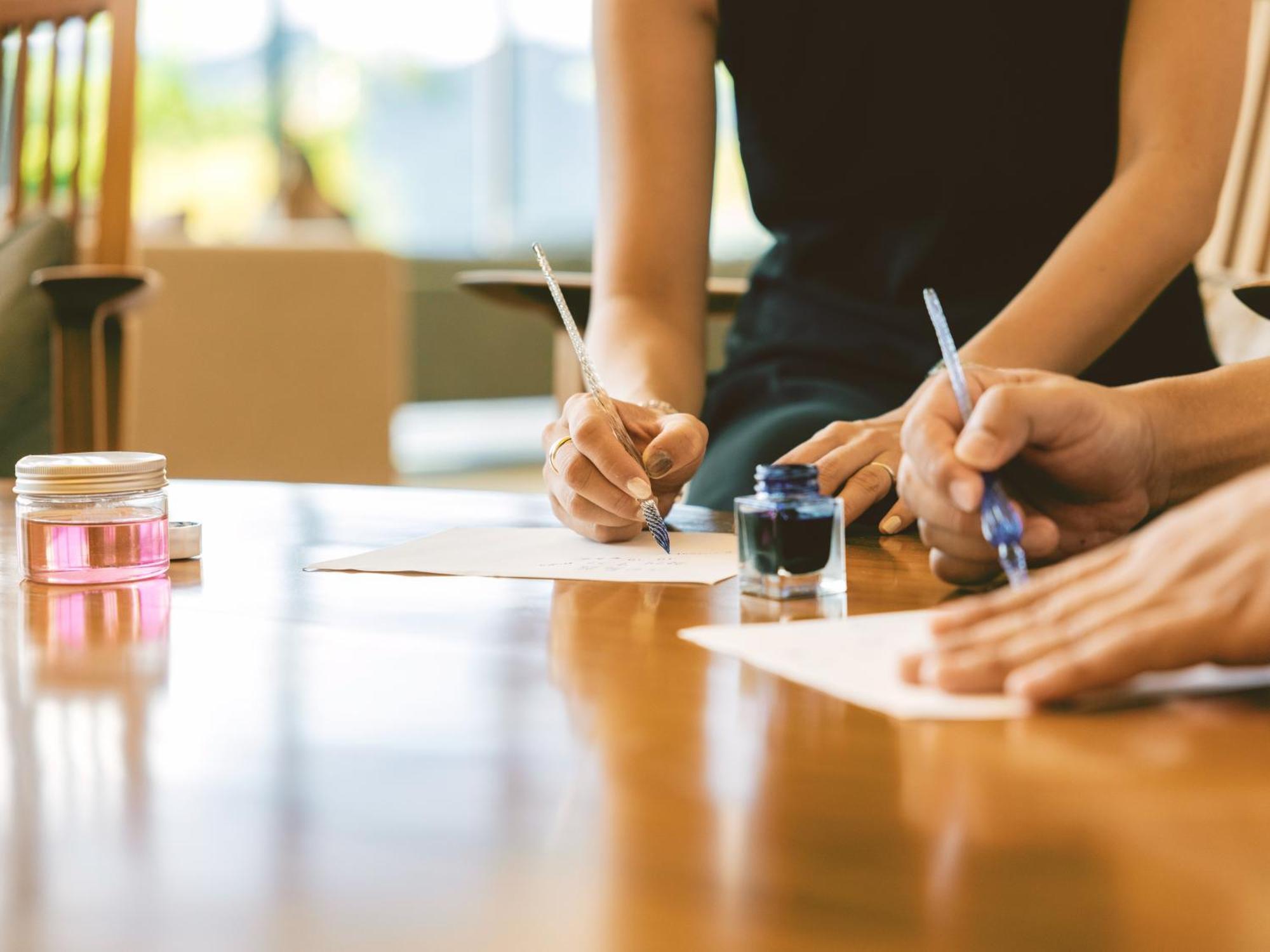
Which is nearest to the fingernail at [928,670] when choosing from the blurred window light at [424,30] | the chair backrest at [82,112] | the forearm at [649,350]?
the forearm at [649,350]

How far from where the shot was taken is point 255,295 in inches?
131

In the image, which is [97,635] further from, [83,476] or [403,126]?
[403,126]

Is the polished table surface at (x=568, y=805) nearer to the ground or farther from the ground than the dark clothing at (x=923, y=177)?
nearer to the ground

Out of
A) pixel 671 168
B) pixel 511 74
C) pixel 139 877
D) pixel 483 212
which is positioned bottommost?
pixel 139 877

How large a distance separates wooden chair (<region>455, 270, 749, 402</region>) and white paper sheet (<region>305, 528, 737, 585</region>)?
2.60ft

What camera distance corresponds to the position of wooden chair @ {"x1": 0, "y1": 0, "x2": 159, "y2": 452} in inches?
78.7

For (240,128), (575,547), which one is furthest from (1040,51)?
(240,128)

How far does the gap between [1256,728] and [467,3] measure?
8303 mm

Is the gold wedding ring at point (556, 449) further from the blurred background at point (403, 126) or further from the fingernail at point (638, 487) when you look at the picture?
the blurred background at point (403, 126)

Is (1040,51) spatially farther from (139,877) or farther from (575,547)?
(139,877)

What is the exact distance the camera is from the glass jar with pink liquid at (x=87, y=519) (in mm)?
825

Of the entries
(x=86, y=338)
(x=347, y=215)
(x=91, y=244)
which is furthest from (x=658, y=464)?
(x=347, y=215)

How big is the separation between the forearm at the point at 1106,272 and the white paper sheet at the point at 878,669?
624mm

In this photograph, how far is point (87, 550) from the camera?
83 centimetres
